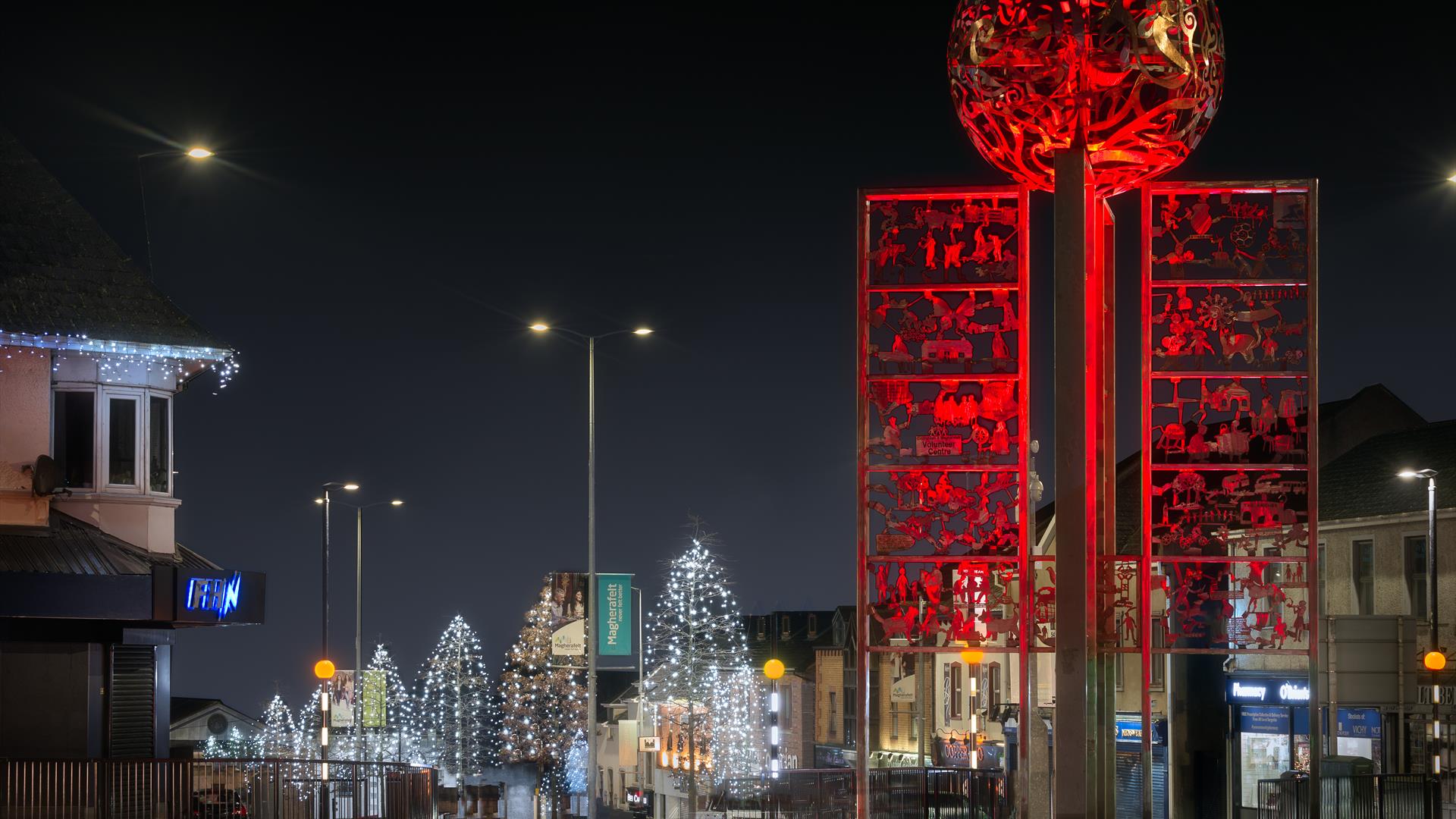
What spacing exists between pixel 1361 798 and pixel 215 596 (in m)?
18.5

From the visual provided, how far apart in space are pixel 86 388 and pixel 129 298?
1636mm

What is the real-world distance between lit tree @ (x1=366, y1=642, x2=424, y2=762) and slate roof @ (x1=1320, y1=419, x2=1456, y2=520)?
5179 centimetres

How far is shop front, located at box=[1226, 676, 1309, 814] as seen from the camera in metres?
50.3

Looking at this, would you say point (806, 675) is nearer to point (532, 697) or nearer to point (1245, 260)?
point (532, 697)

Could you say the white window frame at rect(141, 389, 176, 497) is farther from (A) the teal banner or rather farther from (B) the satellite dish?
(A) the teal banner

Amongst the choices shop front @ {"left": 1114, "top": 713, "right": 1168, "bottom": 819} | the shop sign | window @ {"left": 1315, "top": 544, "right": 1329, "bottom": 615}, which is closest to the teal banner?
the shop sign

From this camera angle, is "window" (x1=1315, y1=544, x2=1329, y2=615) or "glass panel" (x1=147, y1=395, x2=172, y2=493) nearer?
"glass panel" (x1=147, y1=395, x2=172, y2=493)

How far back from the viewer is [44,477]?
102ft

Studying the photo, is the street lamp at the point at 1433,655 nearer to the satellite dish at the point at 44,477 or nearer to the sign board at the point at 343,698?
the satellite dish at the point at 44,477

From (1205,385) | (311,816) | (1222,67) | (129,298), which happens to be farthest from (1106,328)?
(129,298)

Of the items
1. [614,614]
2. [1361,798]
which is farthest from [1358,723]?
[614,614]

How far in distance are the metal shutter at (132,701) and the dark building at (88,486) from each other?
3cm

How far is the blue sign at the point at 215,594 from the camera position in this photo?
104 feet

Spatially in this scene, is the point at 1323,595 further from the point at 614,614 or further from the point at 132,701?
the point at 132,701
